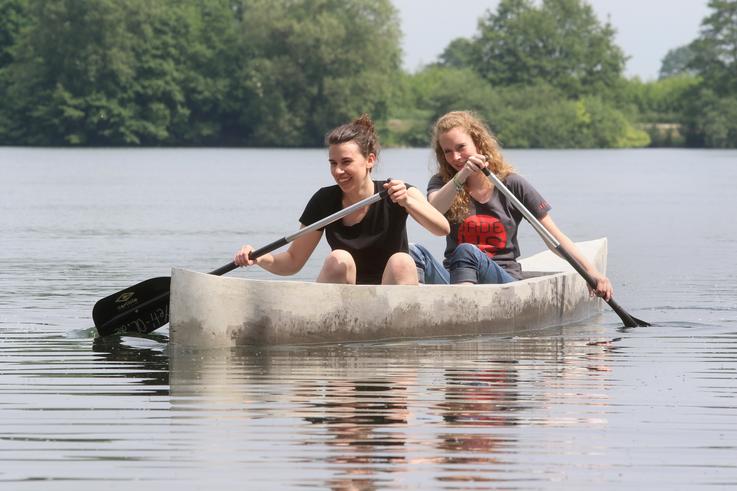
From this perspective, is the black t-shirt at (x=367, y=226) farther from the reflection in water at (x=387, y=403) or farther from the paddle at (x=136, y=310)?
the paddle at (x=136, y=310)

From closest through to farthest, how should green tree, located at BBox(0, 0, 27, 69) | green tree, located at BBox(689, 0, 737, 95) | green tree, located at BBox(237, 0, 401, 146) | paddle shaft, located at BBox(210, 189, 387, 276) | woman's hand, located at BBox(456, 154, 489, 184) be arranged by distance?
1. paddle shaft, located at BBox(210, 189, 387, 276)
2. woman's hand, located at BBox(456, 154, 489, 184)
3. green tree, located at BBox(237, 0, 401, 146)
4. green tree, located at BBox(0, 0, 27, 69)
5. green tree, located at BBox(689, 0, 737, 95)

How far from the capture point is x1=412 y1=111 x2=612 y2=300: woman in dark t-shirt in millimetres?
9055

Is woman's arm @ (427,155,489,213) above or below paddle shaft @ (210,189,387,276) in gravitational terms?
above

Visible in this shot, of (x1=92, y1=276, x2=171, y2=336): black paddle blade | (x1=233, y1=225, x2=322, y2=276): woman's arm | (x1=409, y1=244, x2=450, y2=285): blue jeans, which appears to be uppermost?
(x1=233, y1=225, x2=322, y2=276): woman's arm

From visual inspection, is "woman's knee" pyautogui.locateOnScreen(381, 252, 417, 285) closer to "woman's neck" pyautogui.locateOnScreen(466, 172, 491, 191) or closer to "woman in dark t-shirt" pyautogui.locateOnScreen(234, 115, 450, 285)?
"woman in dark t-shirt" pyautogui.locateOnScreen(234, 115, 450, 285)

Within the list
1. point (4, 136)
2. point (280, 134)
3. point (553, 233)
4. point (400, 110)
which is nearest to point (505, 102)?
point (400, 110)

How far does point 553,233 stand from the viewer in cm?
984

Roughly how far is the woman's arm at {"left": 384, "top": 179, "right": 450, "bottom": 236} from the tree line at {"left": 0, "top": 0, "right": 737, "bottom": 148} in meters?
64.9

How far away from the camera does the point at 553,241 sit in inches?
384

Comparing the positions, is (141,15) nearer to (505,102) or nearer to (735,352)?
(505,102)

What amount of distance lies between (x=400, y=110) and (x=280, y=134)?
8.84m

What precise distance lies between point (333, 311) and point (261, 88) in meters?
68.6

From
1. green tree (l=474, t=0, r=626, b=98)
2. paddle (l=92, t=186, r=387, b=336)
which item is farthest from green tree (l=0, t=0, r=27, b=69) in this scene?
paddle (l=92, t=186, r=387, b=336)

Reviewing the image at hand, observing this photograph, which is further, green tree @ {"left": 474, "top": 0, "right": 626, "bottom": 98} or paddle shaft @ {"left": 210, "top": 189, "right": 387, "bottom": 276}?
green tree @ {"left": 474, "top": 0, "right": 626, "bottom": 98}
